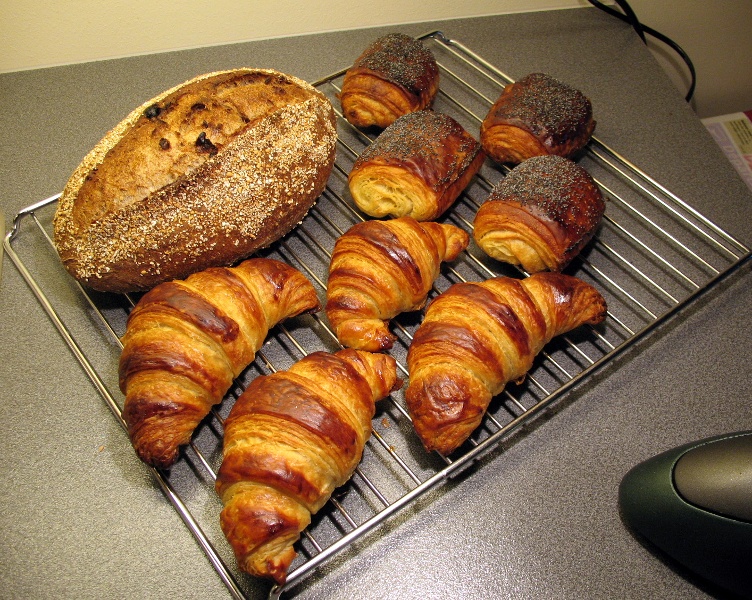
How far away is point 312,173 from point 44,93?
879 millimetres

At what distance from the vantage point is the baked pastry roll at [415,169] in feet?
4.07

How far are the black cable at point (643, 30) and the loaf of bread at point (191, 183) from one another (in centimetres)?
117

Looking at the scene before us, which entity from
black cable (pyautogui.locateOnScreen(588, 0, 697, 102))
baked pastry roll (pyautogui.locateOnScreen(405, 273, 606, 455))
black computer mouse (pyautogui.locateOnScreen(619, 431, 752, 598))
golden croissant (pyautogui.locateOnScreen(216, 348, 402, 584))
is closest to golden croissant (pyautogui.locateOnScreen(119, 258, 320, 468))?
golden croissant (pyautogui.locateOnScreen(216, 348, 402, 584))

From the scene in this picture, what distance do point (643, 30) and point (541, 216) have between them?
3.51 feet

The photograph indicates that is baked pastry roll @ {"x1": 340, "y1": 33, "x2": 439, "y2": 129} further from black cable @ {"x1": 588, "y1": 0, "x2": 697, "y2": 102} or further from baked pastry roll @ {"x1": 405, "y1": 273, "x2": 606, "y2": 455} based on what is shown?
black cable @ {"x1": 588, "y1": 0, "x2": 697, "y2": 102}

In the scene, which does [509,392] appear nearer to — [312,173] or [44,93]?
[312,173]

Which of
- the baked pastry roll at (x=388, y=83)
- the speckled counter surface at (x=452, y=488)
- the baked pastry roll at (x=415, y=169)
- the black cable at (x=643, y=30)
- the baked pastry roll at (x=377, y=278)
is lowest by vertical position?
the speckled counter surface at (x=452, y=488)

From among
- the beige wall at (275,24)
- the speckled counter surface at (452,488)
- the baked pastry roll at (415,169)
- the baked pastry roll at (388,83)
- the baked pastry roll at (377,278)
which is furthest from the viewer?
the beige wall at (275,24)

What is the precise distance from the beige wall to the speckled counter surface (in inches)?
18.0

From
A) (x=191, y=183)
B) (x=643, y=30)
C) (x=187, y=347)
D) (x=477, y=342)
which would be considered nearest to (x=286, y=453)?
(x=187, y=347)

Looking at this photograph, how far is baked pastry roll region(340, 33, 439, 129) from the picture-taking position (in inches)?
55.6

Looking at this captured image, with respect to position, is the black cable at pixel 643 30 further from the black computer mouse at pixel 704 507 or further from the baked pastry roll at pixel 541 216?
the black computer mouse at pixel 704 507

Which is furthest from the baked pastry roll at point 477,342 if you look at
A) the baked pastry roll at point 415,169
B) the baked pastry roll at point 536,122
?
the baked pastry roll at point 536,122

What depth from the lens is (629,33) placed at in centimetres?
185
